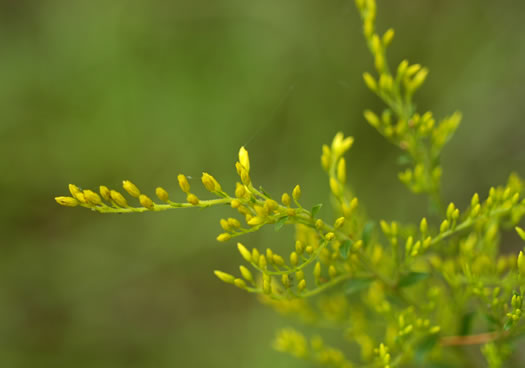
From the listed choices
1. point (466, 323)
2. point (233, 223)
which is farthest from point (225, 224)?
point (466, 323)

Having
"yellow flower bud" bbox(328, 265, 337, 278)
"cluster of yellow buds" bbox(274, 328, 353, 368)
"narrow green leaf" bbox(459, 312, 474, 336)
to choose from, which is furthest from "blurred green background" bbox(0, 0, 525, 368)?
"yellow flower bud" bbox(328, 265, 337, 278)

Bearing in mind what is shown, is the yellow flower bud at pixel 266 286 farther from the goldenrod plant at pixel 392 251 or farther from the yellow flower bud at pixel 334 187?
the yellow flower bud at pixel 334 187

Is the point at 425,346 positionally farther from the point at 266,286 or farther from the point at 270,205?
the point at 270,205

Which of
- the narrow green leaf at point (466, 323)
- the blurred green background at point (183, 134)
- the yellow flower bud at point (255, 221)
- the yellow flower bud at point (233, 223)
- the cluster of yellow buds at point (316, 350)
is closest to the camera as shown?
the yellow flower bud at point (255, 221)

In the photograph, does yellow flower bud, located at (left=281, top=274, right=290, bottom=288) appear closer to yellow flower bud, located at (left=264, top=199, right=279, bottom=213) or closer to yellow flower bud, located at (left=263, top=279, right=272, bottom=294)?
yellow flower bud, located at (left=263, top=279, right=272, bottom=294)

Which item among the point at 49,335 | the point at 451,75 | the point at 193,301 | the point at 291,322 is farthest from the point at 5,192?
the point at 451,75

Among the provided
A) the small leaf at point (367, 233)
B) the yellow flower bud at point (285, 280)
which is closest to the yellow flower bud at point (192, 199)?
the yellow flower bud at point (285, 280)
